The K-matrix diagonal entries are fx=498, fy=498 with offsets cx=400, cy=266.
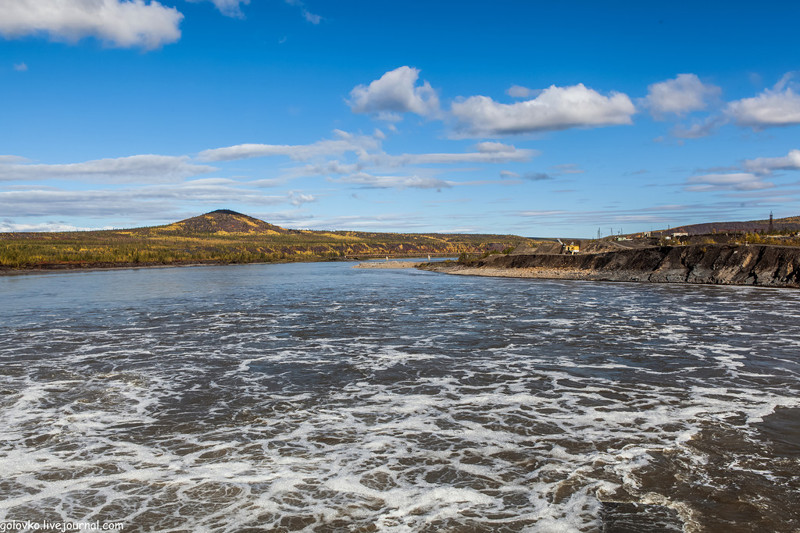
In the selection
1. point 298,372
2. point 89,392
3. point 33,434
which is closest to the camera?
point 33,434

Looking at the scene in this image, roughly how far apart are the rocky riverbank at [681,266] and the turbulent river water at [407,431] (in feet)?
114

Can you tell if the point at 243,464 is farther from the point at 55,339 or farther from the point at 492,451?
the point at 55,339

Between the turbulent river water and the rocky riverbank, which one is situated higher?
the rocky riverbank

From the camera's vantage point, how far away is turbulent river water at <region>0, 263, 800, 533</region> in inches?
281

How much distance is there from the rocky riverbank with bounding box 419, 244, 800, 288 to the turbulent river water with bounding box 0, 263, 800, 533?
114 feet

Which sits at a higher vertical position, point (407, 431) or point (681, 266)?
point (681, 266)

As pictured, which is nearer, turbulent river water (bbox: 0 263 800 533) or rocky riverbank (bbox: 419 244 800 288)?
turbulent river water (bbox: 0 263 800 533)

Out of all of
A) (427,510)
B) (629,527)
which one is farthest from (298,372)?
(629,527)

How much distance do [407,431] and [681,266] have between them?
60133mm

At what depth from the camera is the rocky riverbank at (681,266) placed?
166ft

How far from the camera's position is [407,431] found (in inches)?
414

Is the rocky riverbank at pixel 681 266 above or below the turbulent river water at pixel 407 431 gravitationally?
above

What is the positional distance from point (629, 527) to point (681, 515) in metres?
0.86

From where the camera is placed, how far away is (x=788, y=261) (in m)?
49.9
